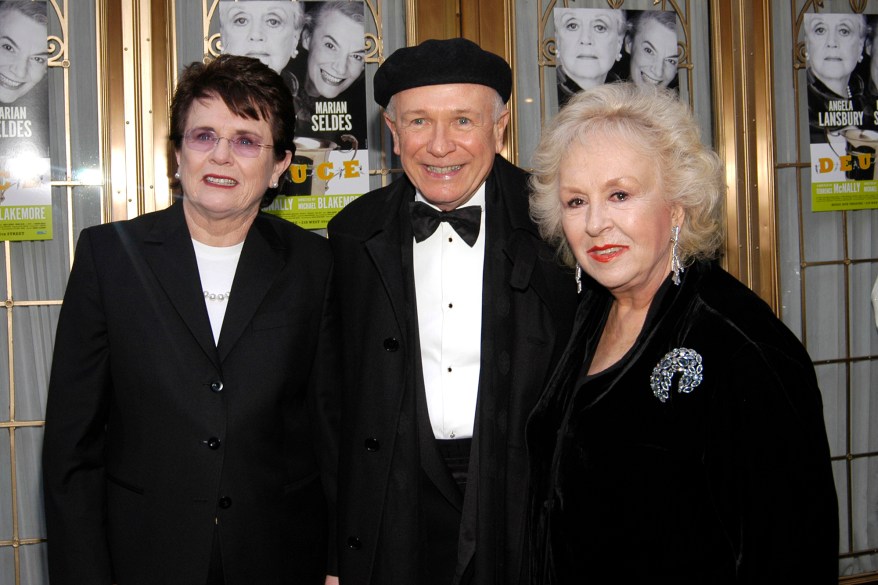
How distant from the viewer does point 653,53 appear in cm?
342

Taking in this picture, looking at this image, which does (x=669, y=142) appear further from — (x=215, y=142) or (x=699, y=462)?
(x=215, y=142)

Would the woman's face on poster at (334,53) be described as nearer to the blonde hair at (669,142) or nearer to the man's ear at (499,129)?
the man's ear at (499,129)

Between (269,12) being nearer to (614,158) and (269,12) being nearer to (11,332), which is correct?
(11,332)

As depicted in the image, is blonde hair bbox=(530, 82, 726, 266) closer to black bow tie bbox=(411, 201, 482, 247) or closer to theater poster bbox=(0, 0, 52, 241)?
black bow tie bbox=(411, 201, 482, 247)

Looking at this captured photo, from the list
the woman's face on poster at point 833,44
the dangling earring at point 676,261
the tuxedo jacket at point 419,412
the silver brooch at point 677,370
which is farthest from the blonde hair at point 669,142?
the woman's face on poster at point 833,44

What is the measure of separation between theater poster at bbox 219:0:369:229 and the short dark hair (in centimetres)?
114

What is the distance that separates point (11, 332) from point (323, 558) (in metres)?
1.69

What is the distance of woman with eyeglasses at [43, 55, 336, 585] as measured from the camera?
181 cm

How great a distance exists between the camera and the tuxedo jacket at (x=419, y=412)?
6.39 feet

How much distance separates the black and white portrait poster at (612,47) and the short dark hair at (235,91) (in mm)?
1659

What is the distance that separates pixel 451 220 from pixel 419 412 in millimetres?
502

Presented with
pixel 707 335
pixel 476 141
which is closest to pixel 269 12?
pixel 476 141

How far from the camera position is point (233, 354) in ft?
6.11

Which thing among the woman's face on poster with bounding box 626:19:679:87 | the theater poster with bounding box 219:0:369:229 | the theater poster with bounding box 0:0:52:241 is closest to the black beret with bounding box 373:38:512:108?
the theater poster with bounding box 219:0:369:229
